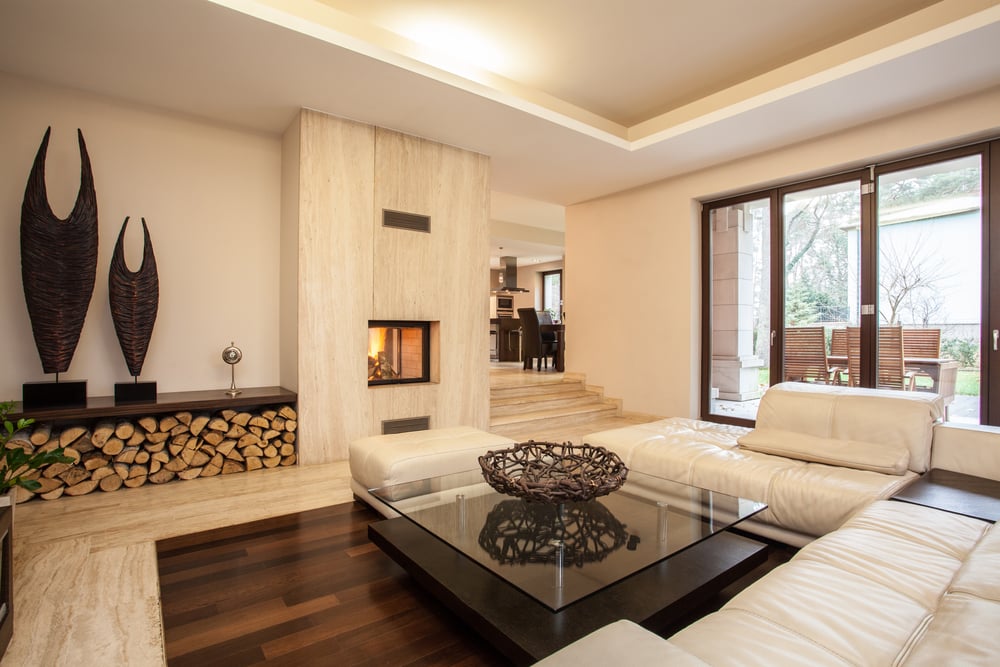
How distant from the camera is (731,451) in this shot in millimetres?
2682

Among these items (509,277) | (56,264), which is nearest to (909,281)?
(56,264)

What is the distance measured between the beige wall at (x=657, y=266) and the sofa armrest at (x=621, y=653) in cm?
464

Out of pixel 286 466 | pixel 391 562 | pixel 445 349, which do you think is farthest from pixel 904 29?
pixel 286 466

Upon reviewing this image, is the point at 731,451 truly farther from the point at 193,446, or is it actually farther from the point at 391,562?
the point at 193,446

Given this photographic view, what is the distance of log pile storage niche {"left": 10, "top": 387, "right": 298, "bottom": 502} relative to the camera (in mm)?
3070

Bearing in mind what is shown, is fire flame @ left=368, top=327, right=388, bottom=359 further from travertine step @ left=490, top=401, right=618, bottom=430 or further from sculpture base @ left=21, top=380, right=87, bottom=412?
sculpture base @ left=21, top=380, right=87, bottom=412

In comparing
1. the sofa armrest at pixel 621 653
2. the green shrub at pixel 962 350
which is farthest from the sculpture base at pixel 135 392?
the green shrub at pixel 962 350

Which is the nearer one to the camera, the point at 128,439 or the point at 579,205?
the point at 128,439

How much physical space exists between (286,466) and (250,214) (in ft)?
7.10

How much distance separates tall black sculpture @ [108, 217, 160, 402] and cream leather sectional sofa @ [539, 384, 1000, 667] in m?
3.23

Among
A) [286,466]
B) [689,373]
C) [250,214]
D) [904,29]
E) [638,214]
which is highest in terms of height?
[904,29]

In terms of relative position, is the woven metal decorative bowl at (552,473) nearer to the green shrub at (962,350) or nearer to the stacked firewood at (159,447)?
the stacked firewood at (159,447)

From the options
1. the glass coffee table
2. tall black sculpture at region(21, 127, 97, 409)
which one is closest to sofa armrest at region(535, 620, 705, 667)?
the glass coffee table

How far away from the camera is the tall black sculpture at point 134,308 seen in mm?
3447
